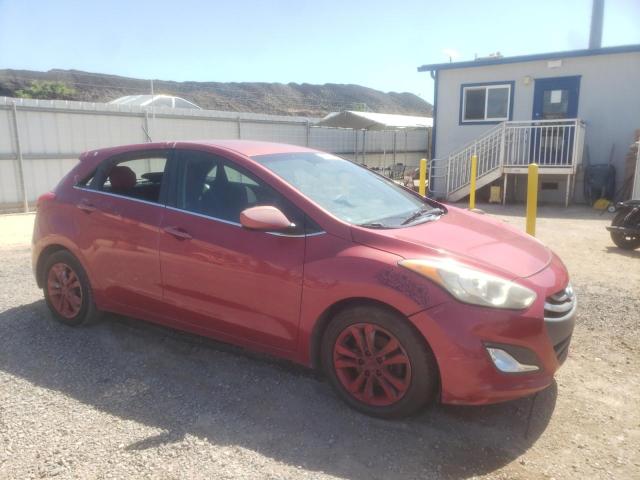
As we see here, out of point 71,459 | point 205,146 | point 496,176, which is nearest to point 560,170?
point 496,176

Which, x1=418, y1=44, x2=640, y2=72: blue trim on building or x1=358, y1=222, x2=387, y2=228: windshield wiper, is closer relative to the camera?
x1=358, y1=222, x2=387, y2=228: windshield wiper

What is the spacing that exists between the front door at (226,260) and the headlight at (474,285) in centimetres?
75

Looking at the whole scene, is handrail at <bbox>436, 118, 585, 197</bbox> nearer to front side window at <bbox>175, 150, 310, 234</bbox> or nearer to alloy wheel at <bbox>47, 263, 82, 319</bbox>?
front side window at <bbox>175, 150, 310, 234</bbox>

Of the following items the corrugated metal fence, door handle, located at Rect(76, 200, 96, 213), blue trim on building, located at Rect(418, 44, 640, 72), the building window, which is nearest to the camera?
door handle, located at Rect(76, 200, 96, 213)

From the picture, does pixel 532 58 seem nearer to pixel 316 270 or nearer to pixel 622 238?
pixel 622 238

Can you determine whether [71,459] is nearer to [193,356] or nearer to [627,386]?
[193,356]

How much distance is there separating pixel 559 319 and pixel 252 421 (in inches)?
71.0

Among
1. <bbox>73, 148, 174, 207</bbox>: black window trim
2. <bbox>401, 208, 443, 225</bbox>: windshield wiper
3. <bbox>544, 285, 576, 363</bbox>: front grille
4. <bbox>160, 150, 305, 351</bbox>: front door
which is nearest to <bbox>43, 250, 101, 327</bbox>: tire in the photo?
<bbox>73, 148, 174, 207</bbox>: black window trim

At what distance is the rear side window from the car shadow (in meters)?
1.18

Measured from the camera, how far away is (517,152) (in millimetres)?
13266

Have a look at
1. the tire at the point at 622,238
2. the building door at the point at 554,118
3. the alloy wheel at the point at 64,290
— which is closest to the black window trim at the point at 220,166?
the alloy wheel at the point at 64,290

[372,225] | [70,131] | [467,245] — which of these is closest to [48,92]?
[70,131]

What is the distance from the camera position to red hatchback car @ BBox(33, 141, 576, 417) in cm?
267

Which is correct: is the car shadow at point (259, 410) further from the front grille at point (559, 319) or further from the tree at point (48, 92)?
the tree at point (48, 92)
